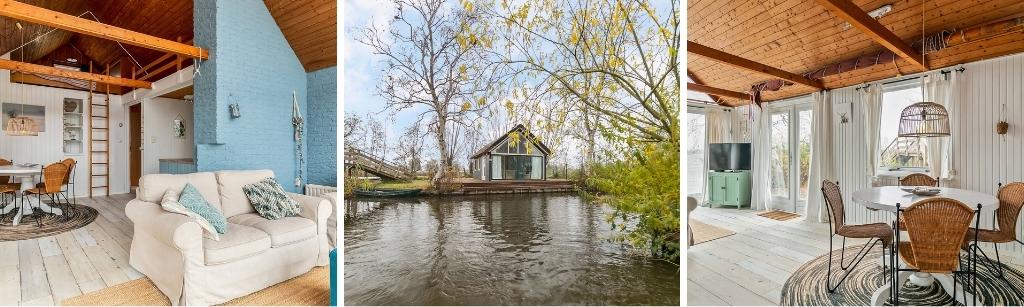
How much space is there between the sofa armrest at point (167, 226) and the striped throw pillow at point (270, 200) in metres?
0.58

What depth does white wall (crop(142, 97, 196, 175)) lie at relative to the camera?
20.5 ft

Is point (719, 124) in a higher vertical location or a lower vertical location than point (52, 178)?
higher

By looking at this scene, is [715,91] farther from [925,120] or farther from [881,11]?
→ [925,120]

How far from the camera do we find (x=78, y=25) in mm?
3439

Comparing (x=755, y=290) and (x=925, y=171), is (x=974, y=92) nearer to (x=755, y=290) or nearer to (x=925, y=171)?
(x=925, y=171)

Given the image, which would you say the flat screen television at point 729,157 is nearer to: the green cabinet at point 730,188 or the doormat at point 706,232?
the green cabinet at point 730,188

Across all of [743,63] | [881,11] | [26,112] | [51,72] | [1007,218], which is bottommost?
[1007,218]

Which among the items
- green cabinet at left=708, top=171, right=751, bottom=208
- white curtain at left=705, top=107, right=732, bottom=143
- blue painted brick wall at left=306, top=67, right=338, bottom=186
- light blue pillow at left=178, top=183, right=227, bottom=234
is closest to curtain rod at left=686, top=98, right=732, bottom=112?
white curtain at left=705, top=107, right=732, bottom=143

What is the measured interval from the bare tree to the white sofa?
156 centimetres

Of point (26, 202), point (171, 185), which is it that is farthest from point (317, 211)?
point (26, 202)

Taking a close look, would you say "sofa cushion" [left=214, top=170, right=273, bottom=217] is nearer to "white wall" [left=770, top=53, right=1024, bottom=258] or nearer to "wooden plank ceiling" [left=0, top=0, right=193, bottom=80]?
"wooden plank ceiling" [left=0, top=0, right=193, bottom=80]

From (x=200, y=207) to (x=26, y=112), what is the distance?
6.23m

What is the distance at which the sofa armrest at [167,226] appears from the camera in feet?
7.17

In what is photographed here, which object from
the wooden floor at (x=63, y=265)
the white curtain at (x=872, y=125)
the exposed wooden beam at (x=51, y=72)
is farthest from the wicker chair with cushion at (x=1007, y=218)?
the exposed wooden beam at (x=51, y=72)
